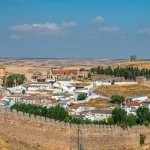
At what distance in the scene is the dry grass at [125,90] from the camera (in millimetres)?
69731

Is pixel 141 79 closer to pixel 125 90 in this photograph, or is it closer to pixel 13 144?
pixel 125 90

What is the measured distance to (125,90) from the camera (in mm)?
73688

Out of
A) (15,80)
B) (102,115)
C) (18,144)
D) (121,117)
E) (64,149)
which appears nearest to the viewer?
(18,144)

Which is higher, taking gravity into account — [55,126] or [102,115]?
[55,126]

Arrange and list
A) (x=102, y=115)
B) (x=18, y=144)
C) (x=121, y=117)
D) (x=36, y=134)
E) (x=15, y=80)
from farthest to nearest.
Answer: (x=15, y=80) < (x=102, y=115) < (x=121, y=117) < (x=36, y=134) < (x=18, y=144)

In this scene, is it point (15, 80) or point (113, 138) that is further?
point (15, 80)

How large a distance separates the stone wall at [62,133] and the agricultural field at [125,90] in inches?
1572

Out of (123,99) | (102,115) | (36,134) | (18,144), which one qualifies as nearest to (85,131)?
(36,134)

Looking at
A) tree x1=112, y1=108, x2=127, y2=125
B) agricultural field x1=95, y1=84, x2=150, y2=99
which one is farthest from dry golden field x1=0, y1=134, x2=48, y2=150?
agricultural field x1=95, y1=84, x2=150, y2=99

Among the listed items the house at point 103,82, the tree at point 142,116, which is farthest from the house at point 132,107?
the house at point 103,82

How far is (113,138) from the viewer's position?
27.1 metres

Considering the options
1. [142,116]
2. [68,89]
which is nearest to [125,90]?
[68,89]

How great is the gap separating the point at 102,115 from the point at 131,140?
19107mm

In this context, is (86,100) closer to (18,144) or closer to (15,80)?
(15,80)
